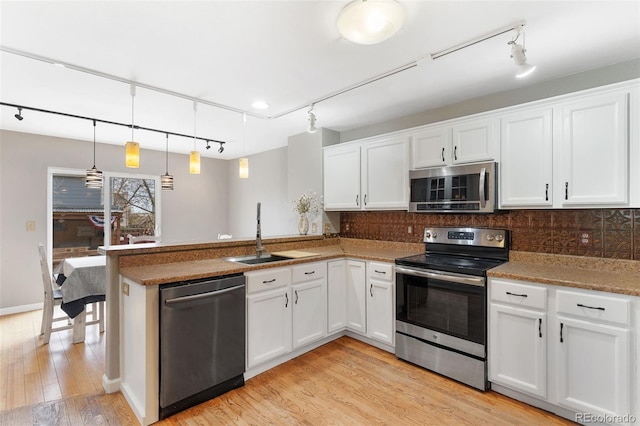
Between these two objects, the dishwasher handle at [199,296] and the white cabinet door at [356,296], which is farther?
the white cabinet door at [356,296]

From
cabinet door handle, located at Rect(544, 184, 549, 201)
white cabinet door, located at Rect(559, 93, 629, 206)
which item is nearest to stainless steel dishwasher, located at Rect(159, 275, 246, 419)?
cabinet door handle, located at Rect(544, 184, 549, 201)

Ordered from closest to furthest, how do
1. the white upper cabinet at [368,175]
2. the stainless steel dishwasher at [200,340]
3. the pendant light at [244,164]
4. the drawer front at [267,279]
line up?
1. the stainless steel dishwasher at [200,340]
2. the drawer front at [267,279]
3. the white upper cabinet at [368,175]
4. the pendant light at [244,164]

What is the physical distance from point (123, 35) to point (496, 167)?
291 centimetres

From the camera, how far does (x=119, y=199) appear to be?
5234 mm

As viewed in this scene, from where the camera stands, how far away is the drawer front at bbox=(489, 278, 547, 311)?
211 centimetres

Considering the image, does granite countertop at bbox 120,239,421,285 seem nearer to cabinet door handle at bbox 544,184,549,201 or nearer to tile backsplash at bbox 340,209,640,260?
tile backsplash at bbox 340,209,640,260

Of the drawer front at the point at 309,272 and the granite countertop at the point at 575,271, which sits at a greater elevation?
the granite countertop at the point at 575,271

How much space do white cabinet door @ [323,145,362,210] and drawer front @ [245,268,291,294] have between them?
1325 mm

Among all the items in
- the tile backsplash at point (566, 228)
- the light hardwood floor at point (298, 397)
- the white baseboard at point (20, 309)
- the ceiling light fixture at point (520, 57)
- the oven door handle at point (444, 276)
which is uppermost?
the ceiling light fixture at point (520, 57)

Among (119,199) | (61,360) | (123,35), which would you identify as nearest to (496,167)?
(123,35)

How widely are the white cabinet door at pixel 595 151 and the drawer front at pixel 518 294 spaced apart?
71 centimetres

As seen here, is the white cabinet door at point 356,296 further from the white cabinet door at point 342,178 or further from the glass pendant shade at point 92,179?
the glass pendant shade at point 92,179

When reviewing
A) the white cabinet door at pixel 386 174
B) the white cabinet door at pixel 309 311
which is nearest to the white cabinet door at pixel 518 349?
the white cabinet door at pixel 386 174

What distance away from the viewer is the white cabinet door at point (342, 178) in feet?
12.0
